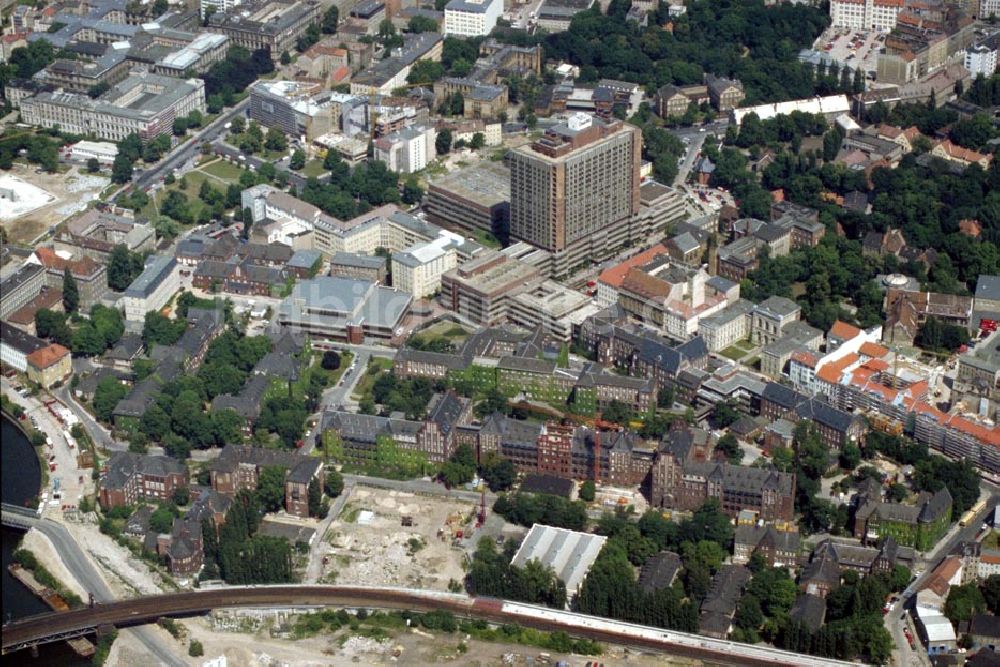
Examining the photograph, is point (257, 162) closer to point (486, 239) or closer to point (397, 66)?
point (397, 66)

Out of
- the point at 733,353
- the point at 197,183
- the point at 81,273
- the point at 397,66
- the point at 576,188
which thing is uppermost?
the point at 576,188

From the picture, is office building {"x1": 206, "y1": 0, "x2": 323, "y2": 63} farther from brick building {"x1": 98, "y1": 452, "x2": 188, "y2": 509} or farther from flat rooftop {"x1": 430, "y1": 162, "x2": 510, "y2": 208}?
brick building {"x1": 98, "y1": 452, "x2": 188, "y2": 509}

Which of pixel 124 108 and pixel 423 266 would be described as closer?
pixel 423 266

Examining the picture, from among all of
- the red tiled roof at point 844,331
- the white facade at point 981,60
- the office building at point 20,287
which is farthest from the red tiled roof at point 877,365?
the office building at point 20,287

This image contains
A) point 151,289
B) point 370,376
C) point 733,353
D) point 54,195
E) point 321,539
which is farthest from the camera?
point 54,195

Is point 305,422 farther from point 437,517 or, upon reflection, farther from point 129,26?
point 129,26

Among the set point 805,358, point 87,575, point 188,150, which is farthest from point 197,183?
point 805,358

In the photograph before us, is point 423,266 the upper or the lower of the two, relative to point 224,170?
upper
